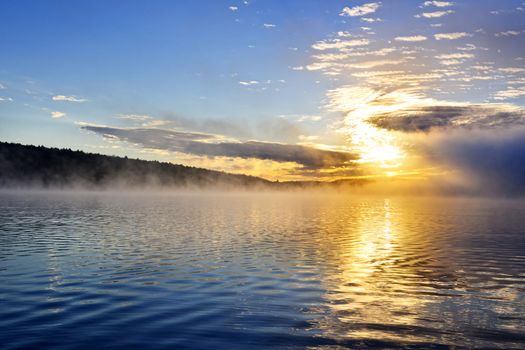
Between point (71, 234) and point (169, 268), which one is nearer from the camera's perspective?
point (169, 268)

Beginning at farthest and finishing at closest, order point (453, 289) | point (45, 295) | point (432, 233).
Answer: point (432, 233)
point (453, 289)
point (45, 295)

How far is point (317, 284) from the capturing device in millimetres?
26734

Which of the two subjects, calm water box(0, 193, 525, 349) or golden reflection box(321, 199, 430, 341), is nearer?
calm water box(0, 193, 525, 349)

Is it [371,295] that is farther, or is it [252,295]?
[371,295]

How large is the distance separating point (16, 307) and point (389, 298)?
→ 1733 cm

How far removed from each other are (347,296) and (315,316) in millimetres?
4684

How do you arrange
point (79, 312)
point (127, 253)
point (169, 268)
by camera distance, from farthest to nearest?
1. point (127, 253)
2. point (169, 268)
3. point (79, 312)

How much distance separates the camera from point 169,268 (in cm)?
3050

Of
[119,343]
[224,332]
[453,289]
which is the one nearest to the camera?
[119,343]

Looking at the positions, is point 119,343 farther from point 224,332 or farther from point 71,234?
point 71,234

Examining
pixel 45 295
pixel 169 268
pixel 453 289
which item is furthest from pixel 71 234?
pixel 453 289

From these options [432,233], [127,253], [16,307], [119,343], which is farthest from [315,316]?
[432,233]

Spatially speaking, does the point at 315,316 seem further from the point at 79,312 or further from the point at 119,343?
the point at 79,312

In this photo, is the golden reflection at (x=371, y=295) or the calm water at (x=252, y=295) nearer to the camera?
the calm water at (x=252, y=295)
